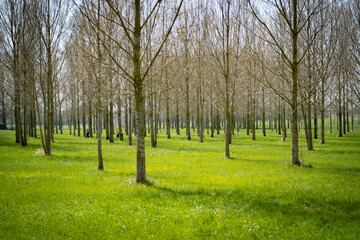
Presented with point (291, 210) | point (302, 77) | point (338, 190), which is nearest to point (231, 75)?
point (302, 77)

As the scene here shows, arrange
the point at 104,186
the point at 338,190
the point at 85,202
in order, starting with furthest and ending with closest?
1. the point at 104,186
2. the point at 338,190
3. the point at 85,202

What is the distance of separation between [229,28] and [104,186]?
1422cm

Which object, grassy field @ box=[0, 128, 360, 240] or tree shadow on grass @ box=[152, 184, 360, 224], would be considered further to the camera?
tree shadow on grass @ box=[152, 184, 360, 224]

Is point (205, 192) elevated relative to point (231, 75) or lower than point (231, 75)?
lower

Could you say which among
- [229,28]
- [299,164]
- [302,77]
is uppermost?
[229,28]

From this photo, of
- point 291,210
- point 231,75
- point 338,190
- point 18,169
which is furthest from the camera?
point 231,75

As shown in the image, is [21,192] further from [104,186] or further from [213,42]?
[213,42]

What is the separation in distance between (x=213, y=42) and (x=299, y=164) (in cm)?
1024

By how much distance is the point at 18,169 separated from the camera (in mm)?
12523

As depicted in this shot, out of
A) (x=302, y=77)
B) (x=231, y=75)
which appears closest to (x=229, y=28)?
(x=302, y=77)

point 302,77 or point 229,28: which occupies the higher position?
point 229,28

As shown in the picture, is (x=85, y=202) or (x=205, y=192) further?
(x=205, y=192)

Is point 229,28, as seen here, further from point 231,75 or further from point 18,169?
point 18,169

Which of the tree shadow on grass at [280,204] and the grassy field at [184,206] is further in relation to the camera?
the tree shadow on grass at [280,204]
